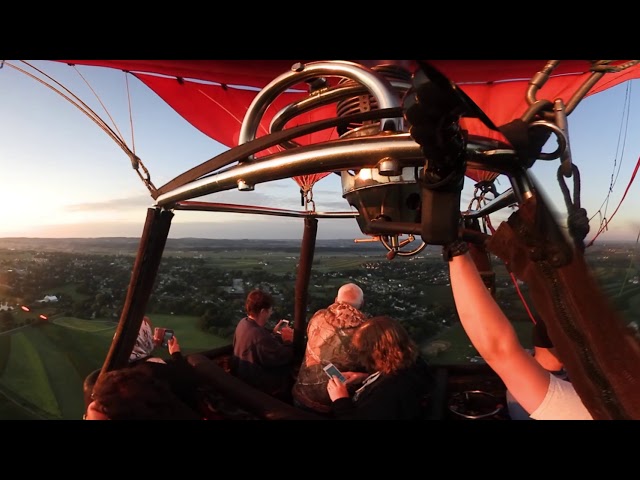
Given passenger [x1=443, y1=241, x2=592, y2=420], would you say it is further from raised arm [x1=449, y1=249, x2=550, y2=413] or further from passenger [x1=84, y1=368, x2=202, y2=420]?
passenger [x1=84, y1=368, x2=202, y2=420]

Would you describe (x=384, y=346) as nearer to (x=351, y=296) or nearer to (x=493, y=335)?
(x=351, y=296)

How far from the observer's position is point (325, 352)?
5.29 feet

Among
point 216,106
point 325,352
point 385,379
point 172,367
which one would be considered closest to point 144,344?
point 172,367

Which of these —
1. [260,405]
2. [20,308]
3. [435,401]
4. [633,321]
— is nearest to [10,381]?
[20,308]

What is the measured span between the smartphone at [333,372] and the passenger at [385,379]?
2 cm

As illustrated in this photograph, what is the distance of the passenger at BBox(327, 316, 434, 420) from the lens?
1.21 metres

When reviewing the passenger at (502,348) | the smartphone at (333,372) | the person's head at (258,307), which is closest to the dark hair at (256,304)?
the person's head at (258,307)

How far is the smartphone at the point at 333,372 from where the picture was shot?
4.68 ft

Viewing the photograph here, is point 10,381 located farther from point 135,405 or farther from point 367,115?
point 367,115

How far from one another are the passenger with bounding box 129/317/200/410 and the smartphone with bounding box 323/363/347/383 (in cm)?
47

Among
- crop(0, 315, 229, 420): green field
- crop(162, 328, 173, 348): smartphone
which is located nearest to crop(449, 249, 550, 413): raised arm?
crop(162, 328, 173, 348): smartphone

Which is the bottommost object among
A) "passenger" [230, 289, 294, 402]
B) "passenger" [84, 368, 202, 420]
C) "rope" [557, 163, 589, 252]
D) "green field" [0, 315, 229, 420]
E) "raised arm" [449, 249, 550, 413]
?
"green field" [0, 315, 229, 420]

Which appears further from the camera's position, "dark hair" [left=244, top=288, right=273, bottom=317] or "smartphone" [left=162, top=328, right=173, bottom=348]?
"dark hair" [left=244, top=288, right=273, bottom=317]

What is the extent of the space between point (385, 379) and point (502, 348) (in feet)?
2.68
